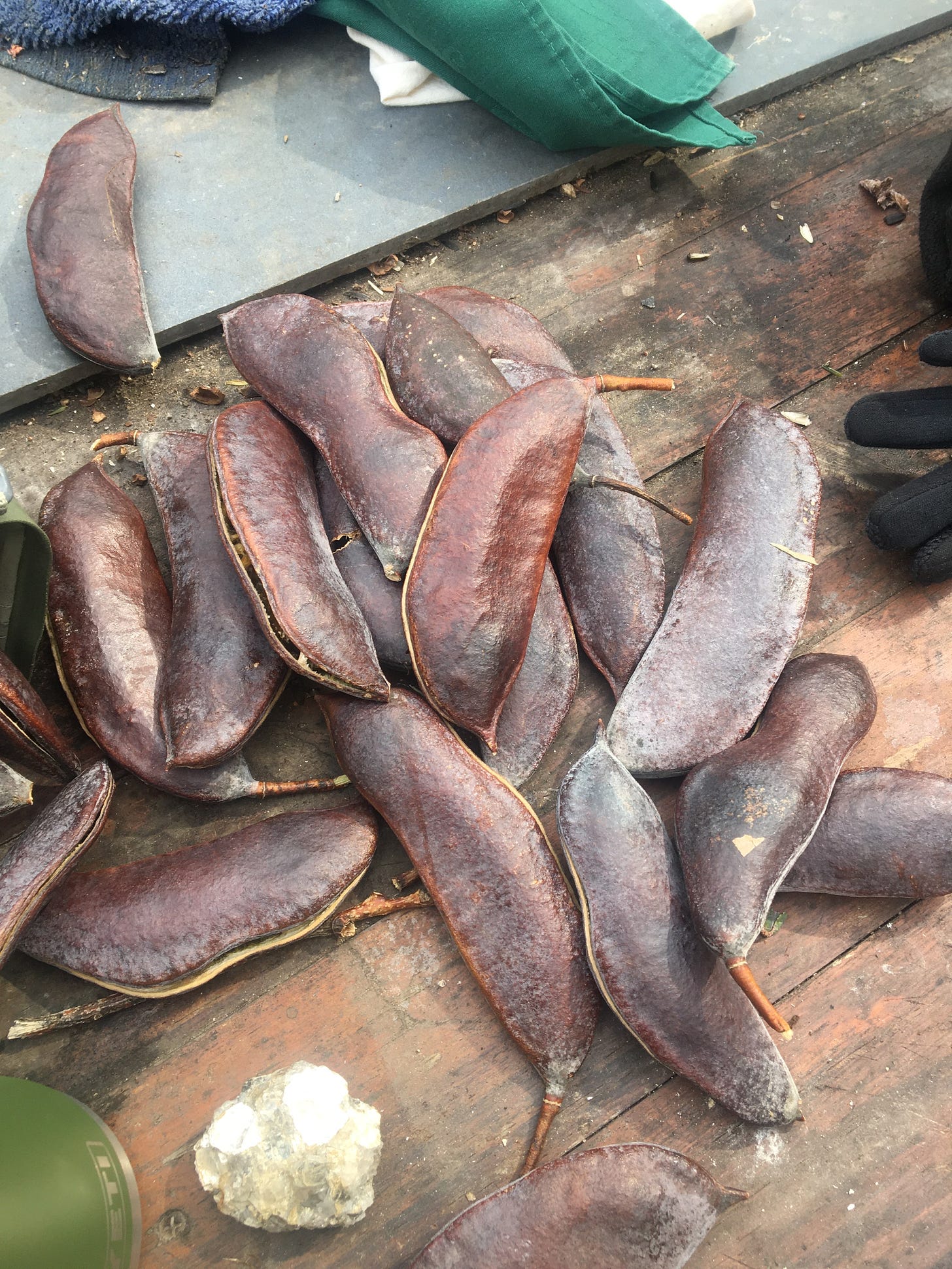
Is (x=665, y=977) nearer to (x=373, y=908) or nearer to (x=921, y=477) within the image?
(x=373, y=908)

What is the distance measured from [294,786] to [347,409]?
782 mm

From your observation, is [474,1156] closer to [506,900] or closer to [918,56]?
[506,900]

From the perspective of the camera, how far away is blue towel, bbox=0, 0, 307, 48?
2.38 meters

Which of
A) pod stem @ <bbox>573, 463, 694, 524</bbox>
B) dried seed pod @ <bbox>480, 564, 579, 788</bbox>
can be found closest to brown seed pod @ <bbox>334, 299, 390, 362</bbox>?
pod stem @ <bbox>573, 463, 694, 524</bbox>

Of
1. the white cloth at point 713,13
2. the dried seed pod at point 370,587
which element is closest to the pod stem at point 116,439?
the dried seed pod at point 370,587

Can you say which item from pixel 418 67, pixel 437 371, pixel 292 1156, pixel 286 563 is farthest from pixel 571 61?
pixel 292 1156

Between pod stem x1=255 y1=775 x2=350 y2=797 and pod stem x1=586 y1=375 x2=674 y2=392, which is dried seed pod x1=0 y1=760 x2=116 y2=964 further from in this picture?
pod stem x1=586 y1=375 x2=674 y2=392

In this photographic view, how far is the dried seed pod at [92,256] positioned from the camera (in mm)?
2146

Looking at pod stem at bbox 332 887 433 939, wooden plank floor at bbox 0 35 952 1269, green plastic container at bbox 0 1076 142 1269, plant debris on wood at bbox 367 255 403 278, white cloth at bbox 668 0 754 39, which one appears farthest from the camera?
white cloth at bbox 668 0 754 39

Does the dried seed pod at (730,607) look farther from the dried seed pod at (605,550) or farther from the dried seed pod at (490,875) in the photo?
the dried seed pod at (490,875)

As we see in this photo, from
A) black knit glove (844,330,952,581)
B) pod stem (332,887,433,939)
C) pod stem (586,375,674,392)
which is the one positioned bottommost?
pod stem (332,887,433,939)

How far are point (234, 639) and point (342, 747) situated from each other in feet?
0.99

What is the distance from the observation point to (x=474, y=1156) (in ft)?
5.39

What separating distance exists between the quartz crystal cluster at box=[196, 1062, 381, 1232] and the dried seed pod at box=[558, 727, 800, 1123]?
0.51 m
